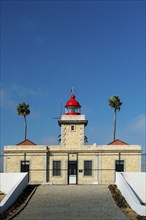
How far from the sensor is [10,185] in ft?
98.1

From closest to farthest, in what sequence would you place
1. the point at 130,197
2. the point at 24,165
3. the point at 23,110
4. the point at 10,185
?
the point at 130,197
the point at 10,185
the point at 24,165
the point at 23,110

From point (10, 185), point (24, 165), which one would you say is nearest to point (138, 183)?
point (10, 185)

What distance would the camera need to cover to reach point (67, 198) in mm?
24344

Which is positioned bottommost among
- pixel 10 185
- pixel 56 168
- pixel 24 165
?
pixel 10 185

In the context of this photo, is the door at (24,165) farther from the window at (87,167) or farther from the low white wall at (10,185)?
the low white wall at (10,185)

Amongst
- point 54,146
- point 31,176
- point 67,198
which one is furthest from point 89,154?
point 67,198

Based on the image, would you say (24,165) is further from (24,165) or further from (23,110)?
(23,110)

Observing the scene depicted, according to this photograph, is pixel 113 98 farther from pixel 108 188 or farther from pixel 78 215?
pixel 78 215

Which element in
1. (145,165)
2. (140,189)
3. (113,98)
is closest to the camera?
(140,189)

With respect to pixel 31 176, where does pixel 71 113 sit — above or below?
above

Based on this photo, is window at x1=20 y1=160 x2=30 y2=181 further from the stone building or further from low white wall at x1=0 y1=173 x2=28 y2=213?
low white wall at x1=0 y1=173 x2=28 y2=213

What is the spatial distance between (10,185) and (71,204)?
343 inches

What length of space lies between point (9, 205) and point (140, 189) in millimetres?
11192

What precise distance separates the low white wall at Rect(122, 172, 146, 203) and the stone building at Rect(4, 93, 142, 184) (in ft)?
20.2
